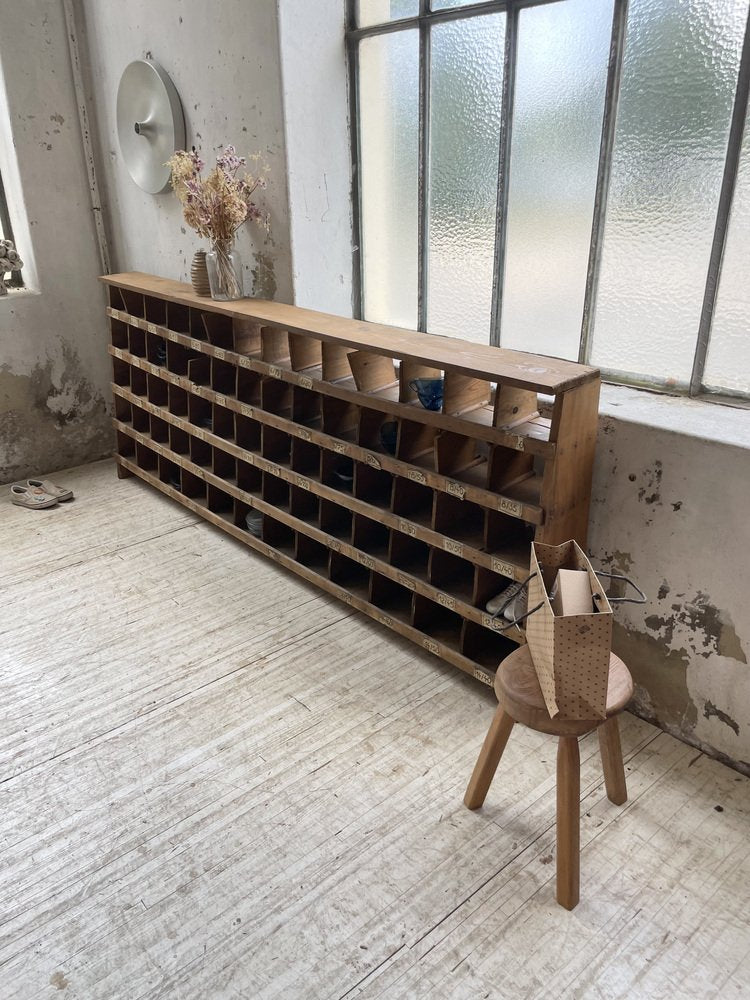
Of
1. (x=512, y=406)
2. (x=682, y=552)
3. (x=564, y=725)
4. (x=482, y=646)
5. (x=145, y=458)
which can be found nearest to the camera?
(x=564, y=725)

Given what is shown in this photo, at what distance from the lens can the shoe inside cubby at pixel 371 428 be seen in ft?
8.87

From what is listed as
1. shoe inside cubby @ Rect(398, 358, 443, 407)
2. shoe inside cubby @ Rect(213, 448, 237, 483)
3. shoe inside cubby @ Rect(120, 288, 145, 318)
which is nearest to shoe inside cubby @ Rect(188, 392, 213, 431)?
shoe inside cubby @ Rect(213, 448, 237, 483)

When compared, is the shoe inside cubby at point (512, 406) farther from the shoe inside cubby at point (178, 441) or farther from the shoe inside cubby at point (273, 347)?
the shoe inside cubby at point (178, 441)

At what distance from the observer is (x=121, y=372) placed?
13.5ft

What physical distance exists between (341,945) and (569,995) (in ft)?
1.68

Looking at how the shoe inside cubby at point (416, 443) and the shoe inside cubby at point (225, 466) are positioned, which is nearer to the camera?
the shoe inside cubby at point (416, 443)

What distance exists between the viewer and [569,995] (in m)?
1.57

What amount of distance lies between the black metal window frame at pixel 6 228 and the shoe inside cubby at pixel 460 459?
3.24 meters

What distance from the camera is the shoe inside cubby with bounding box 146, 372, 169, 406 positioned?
12.5ft

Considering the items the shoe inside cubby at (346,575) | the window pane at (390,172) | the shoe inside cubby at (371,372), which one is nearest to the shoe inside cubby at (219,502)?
the shoe inside cubby at (346,575)

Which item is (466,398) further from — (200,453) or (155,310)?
(155,310)

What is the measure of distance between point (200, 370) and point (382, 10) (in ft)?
5.51

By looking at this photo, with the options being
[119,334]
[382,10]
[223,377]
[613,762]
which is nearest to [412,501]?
[613,762]

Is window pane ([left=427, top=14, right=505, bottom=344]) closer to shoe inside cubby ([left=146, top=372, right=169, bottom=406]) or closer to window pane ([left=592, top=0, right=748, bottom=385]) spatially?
window pane ([left=592, top=0, right=748, bottom=385])
